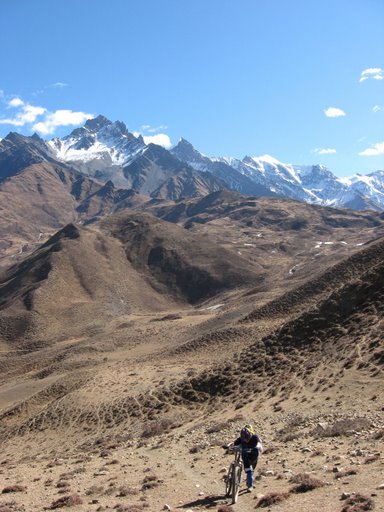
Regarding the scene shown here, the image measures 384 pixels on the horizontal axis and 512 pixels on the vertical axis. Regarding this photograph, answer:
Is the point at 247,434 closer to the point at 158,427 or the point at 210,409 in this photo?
the point at 158,427

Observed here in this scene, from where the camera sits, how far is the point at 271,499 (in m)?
14.4

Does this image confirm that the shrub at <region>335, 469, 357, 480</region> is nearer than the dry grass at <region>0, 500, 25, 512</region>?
Yes

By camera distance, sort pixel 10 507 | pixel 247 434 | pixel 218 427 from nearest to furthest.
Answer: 1. pixel 247 434
2. pixel 10 507
3. pixel 218 427

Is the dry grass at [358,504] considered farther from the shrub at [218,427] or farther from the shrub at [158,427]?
the shrub at [158,427]

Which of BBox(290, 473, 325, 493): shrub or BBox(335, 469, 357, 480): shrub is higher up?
BBox(290, 473, 325, 493): shrub

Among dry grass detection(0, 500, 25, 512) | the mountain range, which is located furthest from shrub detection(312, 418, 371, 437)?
dry grass detection(0, 500, 25, 512)

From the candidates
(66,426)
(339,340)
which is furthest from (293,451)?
(66,426)

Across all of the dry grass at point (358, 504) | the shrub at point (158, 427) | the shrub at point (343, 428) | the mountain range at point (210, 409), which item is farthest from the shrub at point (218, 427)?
the dry grass at point (358, 504)

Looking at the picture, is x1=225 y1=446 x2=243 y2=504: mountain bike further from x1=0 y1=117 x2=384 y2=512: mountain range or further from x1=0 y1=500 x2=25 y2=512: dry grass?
x1=0 y1=500 x2=25 y2=512: dry grass

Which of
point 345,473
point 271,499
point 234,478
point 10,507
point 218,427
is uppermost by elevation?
point 10,507

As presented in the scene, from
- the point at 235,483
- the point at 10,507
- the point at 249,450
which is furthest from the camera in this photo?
the point at 10,507

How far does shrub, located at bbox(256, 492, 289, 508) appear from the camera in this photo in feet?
47.2

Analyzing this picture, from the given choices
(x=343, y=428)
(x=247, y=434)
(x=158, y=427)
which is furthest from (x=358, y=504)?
(x=158, y=427)

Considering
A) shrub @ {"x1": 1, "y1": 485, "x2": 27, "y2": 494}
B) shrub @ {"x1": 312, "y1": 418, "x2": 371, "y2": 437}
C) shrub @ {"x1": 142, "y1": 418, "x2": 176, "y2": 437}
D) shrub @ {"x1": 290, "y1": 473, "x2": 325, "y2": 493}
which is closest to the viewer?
shrub @ {"x1": 290, "y1": 473, "x2": 325, "y2": 493}
